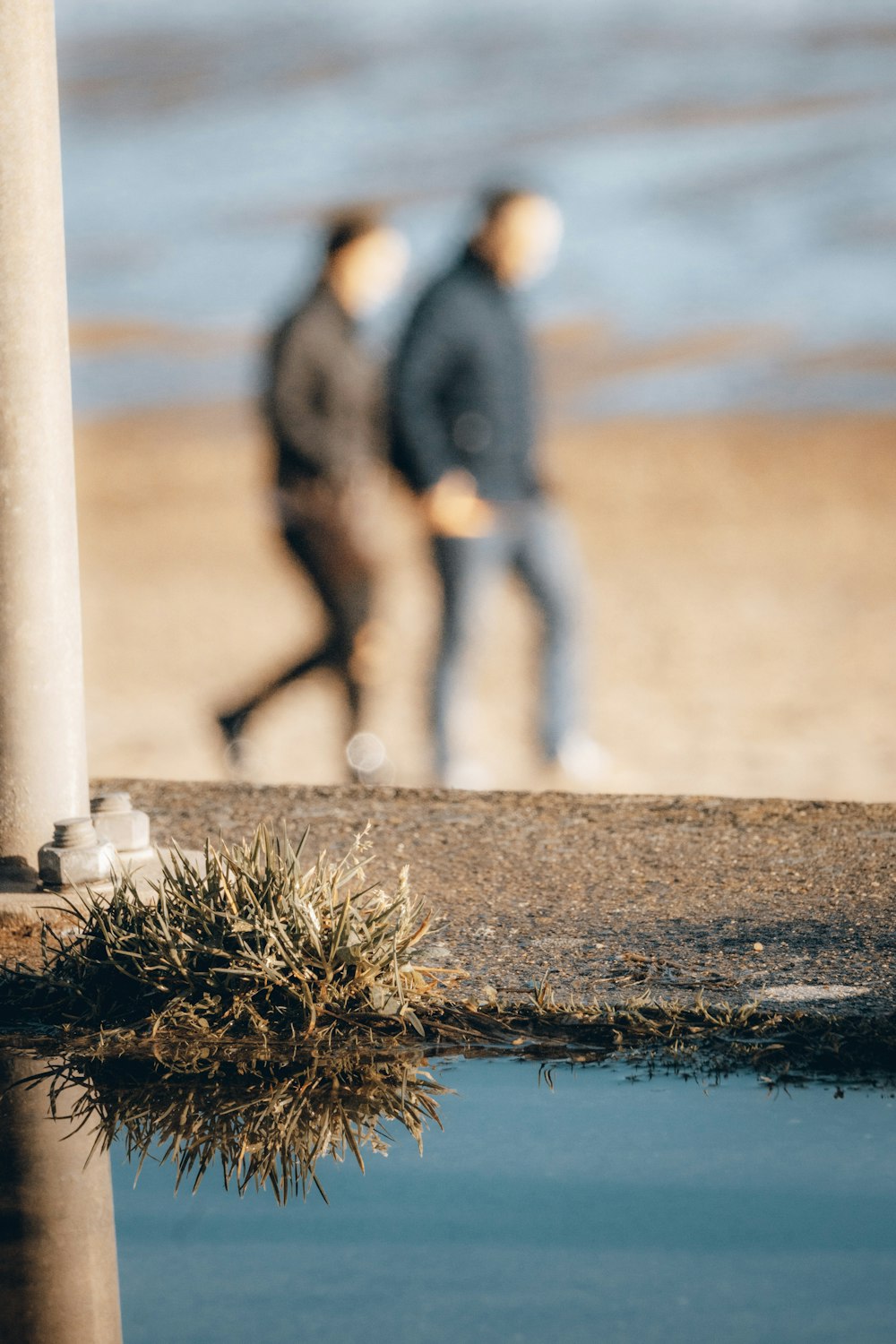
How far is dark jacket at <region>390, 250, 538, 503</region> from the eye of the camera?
636cm

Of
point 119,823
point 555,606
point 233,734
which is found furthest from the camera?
point 233,734

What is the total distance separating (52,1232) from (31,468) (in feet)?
5.41

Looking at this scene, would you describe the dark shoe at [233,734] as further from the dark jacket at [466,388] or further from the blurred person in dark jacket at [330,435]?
the dark jacket at [466,388]

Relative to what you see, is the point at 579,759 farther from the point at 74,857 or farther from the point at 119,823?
the point at 74,857

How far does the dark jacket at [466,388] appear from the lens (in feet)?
20.9

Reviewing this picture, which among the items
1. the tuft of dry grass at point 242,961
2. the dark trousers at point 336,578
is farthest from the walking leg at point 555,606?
the tuft of dry grass at point 242,961

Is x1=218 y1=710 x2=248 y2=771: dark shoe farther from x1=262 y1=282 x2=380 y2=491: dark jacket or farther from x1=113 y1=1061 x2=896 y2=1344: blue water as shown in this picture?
x1=113 y1=1061 x2=896 y2=1344: blue water

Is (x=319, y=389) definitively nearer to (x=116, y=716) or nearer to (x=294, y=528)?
(x=294, y=528)

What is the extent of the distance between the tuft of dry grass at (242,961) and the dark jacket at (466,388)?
337 centimetres

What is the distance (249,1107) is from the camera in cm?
282

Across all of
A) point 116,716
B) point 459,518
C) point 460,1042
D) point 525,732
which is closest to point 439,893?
point 460,1042

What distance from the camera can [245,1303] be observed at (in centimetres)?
230

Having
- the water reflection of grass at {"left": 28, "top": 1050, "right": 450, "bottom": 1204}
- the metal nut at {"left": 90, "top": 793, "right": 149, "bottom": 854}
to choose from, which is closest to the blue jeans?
the metal nut at {"left": 90, "top": 793, "right": 149, "bottom": 854}

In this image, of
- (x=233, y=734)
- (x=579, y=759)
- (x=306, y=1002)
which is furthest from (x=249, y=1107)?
(x=233, y=734)
